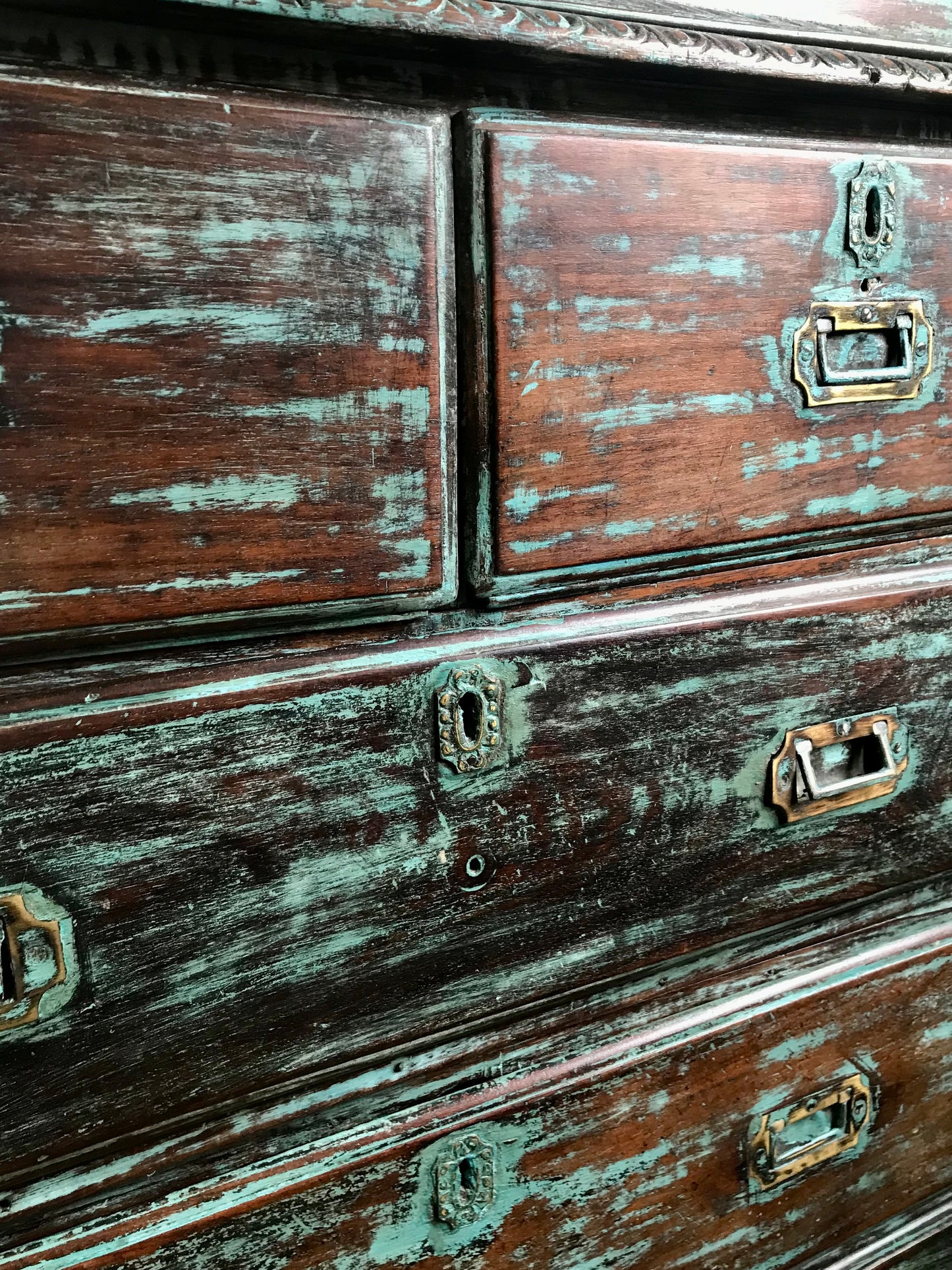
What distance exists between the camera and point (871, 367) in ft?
1.78

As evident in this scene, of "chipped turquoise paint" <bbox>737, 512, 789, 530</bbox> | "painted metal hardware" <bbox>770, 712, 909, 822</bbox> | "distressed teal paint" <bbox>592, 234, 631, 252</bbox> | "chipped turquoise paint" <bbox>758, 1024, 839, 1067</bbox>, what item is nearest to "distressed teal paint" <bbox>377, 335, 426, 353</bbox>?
"distressed teal paint" <bbox>592, 234, 631, 252</bbox>

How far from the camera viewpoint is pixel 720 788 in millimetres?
548

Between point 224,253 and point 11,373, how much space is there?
101 millimetres

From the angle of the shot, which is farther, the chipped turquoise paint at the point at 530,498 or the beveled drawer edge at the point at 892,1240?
the beveled drawer edge at the point at 892,1240

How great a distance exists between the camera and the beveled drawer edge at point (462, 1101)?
42 cm

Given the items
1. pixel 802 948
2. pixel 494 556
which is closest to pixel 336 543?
pixel 494 556

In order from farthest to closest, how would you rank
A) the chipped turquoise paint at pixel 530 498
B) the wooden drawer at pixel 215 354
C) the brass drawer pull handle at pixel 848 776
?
1. the brass drawer pull handle at pixel 848 776
2. the chipped turquoise paint at pixel 530 498
3. the wooden drawer at pixel 215 354

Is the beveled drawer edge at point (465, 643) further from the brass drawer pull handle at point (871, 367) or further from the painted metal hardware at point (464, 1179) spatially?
the painted metal hardware at point (464, 1179)

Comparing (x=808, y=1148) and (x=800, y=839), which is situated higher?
(x=800, y=839)

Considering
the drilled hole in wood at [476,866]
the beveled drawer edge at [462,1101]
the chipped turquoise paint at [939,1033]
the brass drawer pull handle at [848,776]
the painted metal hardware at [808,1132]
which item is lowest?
the painted metal hardware at [808,1132]

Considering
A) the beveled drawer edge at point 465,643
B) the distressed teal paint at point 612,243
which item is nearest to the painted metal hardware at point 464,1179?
the beveled drawer edge at point 465,643

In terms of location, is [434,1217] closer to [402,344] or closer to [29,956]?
[29,956]

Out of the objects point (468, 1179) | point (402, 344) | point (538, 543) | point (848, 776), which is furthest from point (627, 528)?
point (468, 1179)

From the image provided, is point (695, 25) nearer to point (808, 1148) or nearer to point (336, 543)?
point (336, 543)
